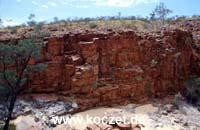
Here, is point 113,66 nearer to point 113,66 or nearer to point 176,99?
point 113,66

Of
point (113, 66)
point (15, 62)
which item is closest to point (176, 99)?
point (113, 66)

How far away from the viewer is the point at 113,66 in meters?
21.8

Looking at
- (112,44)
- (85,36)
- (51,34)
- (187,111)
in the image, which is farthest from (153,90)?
(51,34)

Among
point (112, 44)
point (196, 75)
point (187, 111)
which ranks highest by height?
point (112, 44)

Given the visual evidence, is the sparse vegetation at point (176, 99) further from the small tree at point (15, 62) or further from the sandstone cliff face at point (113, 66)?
the small tree at point (15, 62)

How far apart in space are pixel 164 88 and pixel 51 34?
8.23m

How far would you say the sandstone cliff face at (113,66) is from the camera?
20469mm

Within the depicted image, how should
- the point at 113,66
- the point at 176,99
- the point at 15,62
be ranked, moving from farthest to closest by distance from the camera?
the point at 113,66 < the point at 176,99 < the point at 15,62

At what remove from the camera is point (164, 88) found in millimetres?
22891

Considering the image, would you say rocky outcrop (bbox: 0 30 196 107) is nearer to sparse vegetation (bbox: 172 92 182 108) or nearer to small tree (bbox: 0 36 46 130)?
sparse vegetation (bbox: 172 92 182 108)

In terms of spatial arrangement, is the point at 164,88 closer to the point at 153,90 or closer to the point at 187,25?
the point at 153,90

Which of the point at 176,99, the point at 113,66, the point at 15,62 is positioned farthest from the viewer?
the point at 113,66

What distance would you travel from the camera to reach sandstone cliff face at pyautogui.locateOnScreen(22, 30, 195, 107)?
806 inches

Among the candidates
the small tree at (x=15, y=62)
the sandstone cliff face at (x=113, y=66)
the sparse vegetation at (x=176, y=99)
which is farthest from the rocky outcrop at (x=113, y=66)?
the small tree at (x=15, y=62)
